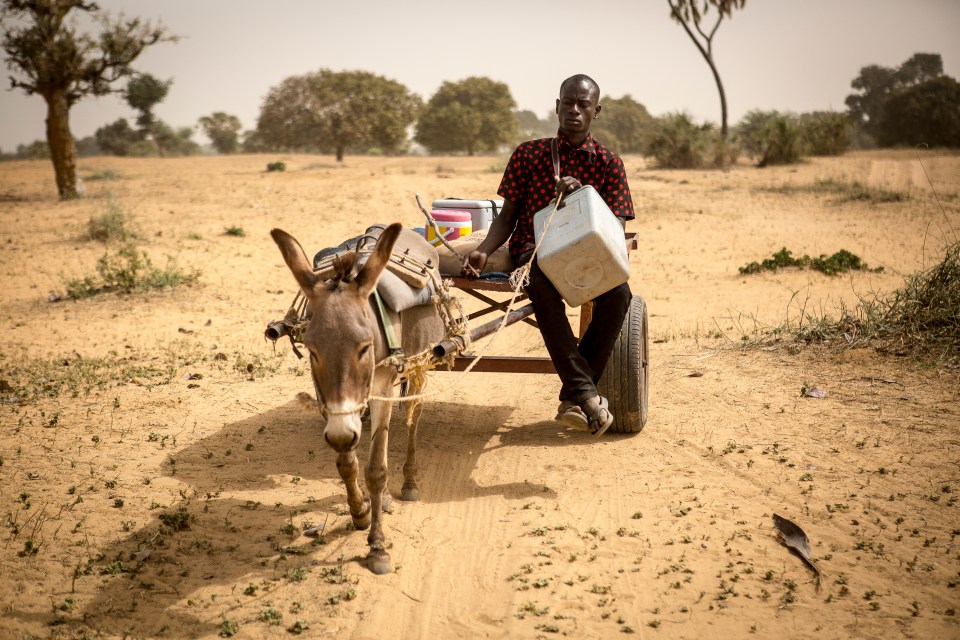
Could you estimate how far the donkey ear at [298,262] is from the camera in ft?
11.4

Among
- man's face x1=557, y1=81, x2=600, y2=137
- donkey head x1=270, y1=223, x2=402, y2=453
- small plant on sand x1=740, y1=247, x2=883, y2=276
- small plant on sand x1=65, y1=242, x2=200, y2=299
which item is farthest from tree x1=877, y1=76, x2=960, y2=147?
donkey head x1=270, y1=223, x2=402, y2=453

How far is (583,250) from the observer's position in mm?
4375

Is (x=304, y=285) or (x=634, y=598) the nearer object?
(x=304, y=285)

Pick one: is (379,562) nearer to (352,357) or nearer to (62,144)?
(352,357)

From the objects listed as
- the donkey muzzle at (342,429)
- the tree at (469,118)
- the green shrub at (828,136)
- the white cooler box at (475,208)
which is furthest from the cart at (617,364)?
the tree at (469,118)

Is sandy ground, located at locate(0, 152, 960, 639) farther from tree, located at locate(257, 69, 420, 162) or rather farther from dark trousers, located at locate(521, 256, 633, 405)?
tree, located at locate(257, 69, 420, 162)

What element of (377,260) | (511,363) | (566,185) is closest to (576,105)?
(566,185)

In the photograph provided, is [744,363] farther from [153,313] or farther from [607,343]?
[153,313]

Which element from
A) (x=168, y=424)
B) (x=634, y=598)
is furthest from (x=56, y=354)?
(x=634, y=598)

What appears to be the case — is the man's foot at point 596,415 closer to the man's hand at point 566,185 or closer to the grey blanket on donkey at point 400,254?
the grey blanket on donkey at point 400,254

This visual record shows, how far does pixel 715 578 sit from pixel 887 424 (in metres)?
2.42

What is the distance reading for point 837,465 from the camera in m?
4.91

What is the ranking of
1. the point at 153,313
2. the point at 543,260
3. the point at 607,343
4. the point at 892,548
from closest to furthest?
the point at 892,548 < the point at 543,260 < the point at 607,343 < the point at 153,313

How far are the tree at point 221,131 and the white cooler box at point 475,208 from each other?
5463cm
